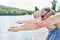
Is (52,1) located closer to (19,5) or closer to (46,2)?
(46,2)

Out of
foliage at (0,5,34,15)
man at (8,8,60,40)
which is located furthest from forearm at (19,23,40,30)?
foliage at (0,5,34,15)

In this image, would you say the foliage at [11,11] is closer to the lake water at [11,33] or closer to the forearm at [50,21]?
the lake water at [11,33]

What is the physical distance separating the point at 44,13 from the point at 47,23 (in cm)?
12

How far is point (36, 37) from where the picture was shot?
1.31m

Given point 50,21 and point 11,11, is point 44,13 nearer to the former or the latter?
point 50,21

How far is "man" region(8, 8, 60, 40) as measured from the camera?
1.16m

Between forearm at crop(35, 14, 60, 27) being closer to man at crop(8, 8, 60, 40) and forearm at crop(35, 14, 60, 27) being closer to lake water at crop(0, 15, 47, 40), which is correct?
man at crop(8, 8, 60, 40)

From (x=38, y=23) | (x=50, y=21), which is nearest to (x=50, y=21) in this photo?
(x=50, y=21)

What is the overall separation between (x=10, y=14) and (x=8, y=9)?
0.17 ft

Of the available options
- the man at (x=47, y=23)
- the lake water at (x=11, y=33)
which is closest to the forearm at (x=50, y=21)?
the man at (x=47, y=23)

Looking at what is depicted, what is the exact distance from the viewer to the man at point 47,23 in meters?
1.16

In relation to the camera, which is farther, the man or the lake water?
the lake water

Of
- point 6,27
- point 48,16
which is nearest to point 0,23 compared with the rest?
point 6,27

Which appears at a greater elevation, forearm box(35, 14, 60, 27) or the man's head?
the man's head
